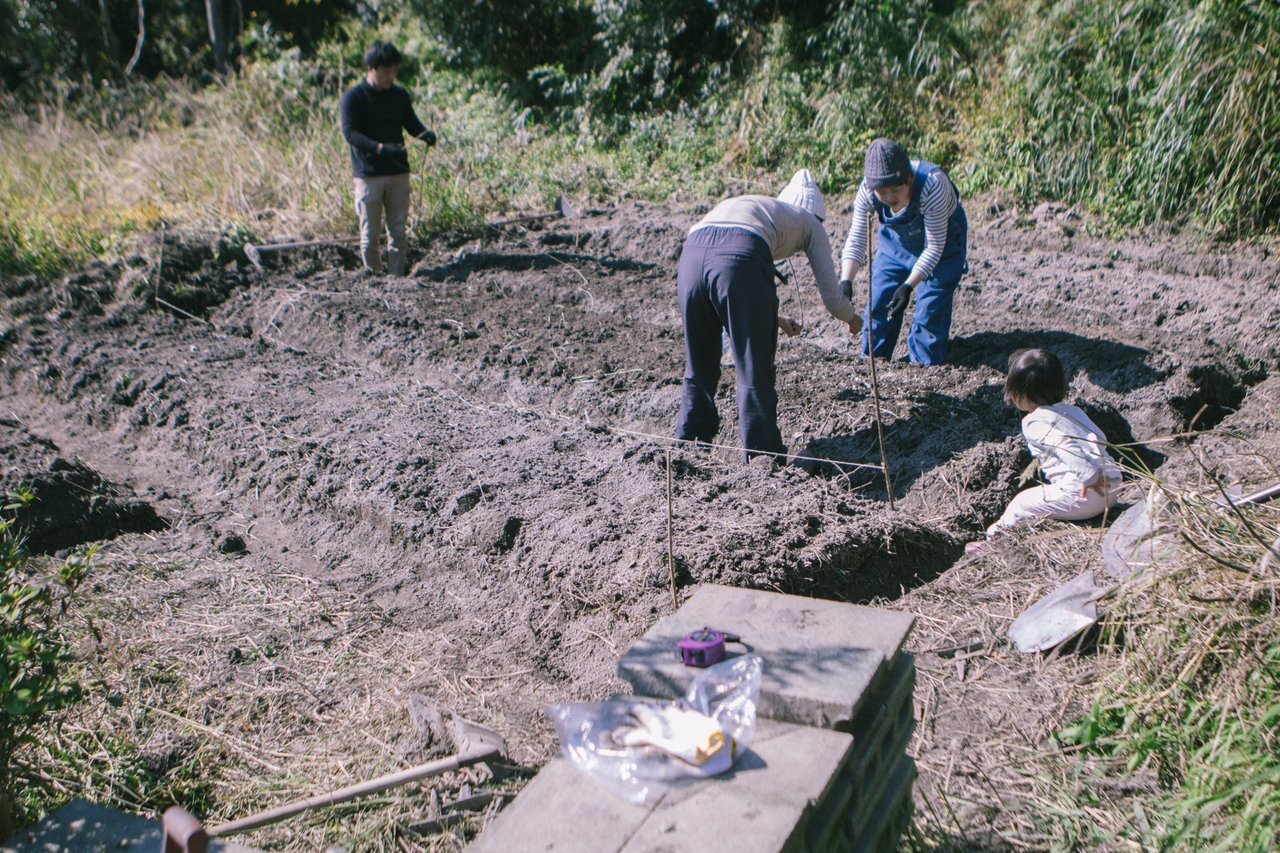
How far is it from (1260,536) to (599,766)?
2.19 meters

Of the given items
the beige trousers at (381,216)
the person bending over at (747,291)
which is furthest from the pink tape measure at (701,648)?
the beige trousers at (381,216)

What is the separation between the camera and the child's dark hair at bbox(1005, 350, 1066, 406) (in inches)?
155

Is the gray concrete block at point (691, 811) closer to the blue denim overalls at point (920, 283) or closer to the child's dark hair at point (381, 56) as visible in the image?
the blue denim overalls at point (920, 283)

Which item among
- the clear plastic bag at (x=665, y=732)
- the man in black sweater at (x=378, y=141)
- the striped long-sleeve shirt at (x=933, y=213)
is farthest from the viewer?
the man in black sweater at (x=378, y=141)

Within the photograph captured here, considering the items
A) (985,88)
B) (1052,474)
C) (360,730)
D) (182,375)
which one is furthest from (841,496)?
(985,88)

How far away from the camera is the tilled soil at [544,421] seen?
12.5ft

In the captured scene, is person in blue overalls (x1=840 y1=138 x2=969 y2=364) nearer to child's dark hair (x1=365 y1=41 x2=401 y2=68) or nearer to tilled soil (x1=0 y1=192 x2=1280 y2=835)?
tilled soil (x1=0 y1=192 x2=1280 y2=835)

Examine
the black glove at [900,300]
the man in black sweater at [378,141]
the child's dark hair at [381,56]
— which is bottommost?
the black glove at [900,300]

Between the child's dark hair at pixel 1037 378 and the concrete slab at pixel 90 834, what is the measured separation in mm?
3377

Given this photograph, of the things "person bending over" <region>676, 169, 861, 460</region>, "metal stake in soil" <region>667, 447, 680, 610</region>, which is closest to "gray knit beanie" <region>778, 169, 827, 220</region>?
"person bending over" <region>676, 169, 861, 460</region>

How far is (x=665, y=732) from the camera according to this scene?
6.28 feet

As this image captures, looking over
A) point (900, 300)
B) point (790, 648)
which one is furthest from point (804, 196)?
point (790, 648)

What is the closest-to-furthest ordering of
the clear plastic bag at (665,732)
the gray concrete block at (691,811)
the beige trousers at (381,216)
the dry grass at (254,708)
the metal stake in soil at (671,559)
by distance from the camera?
the gray concrete block at (691,811) < the clear plastic bag at (665,732) < the dry grass at (254,708) < the metal stake in soil at (671,559) < the beige trousers at (381,216)

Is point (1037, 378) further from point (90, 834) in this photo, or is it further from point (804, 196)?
point (90, 834)
